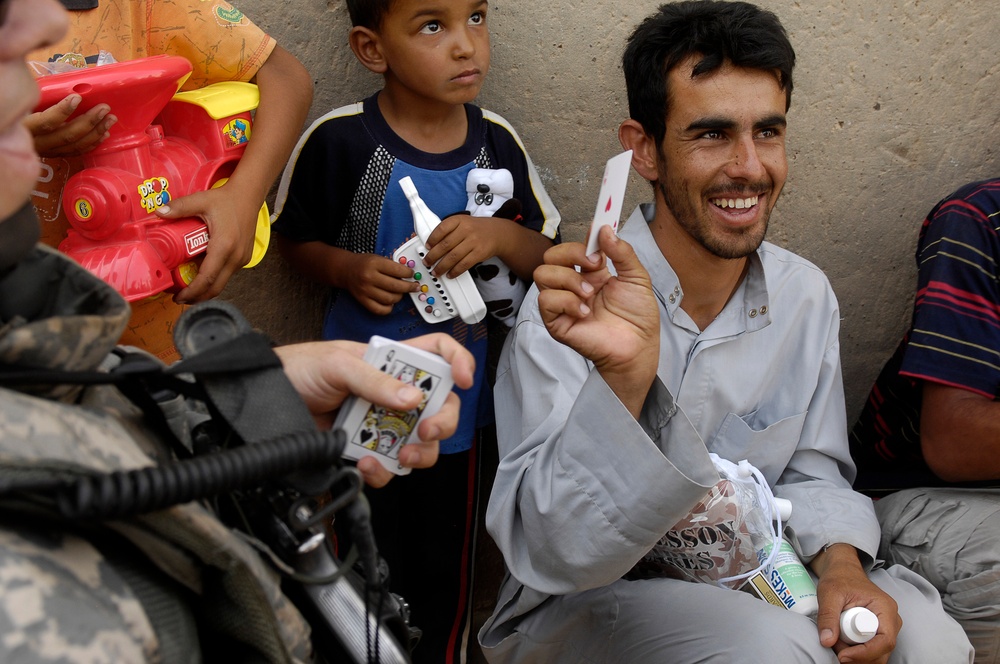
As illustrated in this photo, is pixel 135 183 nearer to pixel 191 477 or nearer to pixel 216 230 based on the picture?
pixel 216 230

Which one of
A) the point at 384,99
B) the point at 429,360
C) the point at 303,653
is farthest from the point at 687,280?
the point at 303,653

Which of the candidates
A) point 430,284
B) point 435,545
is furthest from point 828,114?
point 435,545

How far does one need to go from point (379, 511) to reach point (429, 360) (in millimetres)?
1156

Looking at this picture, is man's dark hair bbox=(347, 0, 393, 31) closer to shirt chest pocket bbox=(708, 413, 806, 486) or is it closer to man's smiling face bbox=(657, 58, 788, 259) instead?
man's smiling face bbox=(657, 58, 788, 259)

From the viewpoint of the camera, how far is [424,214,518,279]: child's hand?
1982mm

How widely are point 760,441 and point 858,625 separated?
0.50 m

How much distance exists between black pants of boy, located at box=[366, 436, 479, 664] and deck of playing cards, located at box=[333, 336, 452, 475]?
3.50ft

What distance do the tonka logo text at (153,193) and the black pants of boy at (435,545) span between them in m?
1.00

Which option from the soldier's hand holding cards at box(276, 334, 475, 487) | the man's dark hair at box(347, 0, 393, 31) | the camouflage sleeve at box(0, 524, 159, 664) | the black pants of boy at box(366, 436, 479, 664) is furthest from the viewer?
the black pants of boy at box(366, 436, 479, 664)

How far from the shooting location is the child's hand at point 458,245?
1.98 meters

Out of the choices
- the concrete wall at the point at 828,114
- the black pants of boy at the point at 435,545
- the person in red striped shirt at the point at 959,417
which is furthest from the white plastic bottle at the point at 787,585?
the concrete wall at the point at 828,114

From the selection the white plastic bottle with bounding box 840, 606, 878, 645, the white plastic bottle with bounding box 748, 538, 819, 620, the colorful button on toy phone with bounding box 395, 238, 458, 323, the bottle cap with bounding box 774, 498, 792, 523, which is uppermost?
the colorful button on toy phone with bounding box 395, 238, 458, 323

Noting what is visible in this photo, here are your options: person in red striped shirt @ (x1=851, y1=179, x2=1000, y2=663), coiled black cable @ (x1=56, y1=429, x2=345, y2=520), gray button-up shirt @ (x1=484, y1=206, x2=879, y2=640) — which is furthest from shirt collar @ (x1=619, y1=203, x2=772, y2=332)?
coiled black cable @ (x1=56, y1=429, x2=345, y2=520)

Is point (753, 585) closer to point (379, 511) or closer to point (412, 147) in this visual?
point (379, 511)
